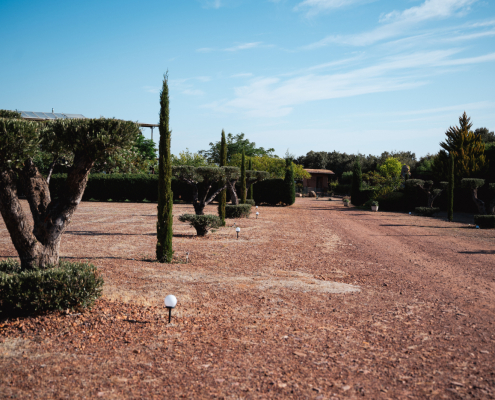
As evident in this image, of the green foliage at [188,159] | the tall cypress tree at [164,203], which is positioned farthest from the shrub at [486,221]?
the green foliage at [188,159]

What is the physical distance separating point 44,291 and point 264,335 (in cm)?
263

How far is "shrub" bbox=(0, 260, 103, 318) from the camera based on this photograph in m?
4.35

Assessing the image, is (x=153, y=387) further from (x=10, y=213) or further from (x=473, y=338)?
(x=473, y=338)

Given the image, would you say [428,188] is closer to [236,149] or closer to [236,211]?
[236,211]

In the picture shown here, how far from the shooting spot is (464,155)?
26234 millimetres

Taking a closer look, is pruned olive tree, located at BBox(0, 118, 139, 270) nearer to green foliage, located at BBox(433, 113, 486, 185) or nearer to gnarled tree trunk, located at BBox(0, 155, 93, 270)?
gnarled tree trunk, located at BBox(0, 155, 93, 270)

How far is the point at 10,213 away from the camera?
4.93 meters

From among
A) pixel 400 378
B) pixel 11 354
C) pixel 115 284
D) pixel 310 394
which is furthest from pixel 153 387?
pixel 115 284

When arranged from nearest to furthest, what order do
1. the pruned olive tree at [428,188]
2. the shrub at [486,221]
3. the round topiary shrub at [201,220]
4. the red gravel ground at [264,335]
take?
the red gravel ground at [264,335] < the round topiary shrub at [201,220] < the shrub at [486,221] < the pruned olive tree at [428,188]

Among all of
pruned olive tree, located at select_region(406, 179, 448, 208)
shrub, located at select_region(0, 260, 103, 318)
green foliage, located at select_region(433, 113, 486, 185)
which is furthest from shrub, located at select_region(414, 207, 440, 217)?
shrub, located at select_region(0, 260, 103, 318)

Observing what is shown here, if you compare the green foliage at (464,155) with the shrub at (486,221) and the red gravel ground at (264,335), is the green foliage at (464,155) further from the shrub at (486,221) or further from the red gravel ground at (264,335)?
the red gravel ground at (264,335)

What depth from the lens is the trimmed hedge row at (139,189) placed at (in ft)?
102

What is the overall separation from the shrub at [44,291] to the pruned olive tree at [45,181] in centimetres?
81

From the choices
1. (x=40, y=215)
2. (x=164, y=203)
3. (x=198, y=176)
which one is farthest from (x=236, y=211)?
(x=40, y=215)
